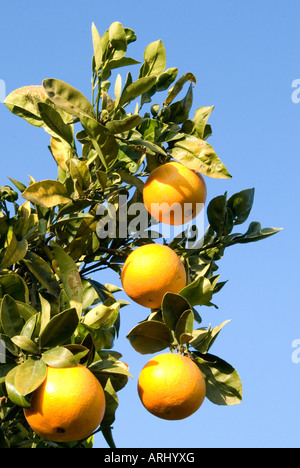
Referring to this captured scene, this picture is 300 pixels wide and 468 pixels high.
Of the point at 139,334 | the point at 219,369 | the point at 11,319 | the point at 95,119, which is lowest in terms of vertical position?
the point at 219,369

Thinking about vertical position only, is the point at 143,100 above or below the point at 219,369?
above

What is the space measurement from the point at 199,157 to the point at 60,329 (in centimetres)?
73

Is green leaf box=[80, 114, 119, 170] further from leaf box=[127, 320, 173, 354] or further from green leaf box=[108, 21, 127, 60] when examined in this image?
leaf box=[127, 320, 173, 354]

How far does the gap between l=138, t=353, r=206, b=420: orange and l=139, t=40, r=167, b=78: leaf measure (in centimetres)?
100

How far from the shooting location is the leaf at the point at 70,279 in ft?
6.34

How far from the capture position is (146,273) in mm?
1978

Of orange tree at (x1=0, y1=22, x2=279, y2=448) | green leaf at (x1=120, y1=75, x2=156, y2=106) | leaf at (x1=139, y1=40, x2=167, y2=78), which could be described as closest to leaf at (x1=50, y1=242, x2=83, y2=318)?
orange tree at (x1=0, y1=22, x2=279, y2=448)

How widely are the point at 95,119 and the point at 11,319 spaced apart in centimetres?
70

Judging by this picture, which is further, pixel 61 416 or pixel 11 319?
pixel 11 319

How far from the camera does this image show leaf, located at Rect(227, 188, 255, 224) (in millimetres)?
2369

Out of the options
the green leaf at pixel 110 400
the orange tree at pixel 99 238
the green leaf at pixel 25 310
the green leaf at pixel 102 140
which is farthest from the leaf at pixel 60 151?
the green leaf at pixel 110 400

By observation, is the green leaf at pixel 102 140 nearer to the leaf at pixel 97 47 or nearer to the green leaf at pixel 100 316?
the leaf at pixel 97 47
